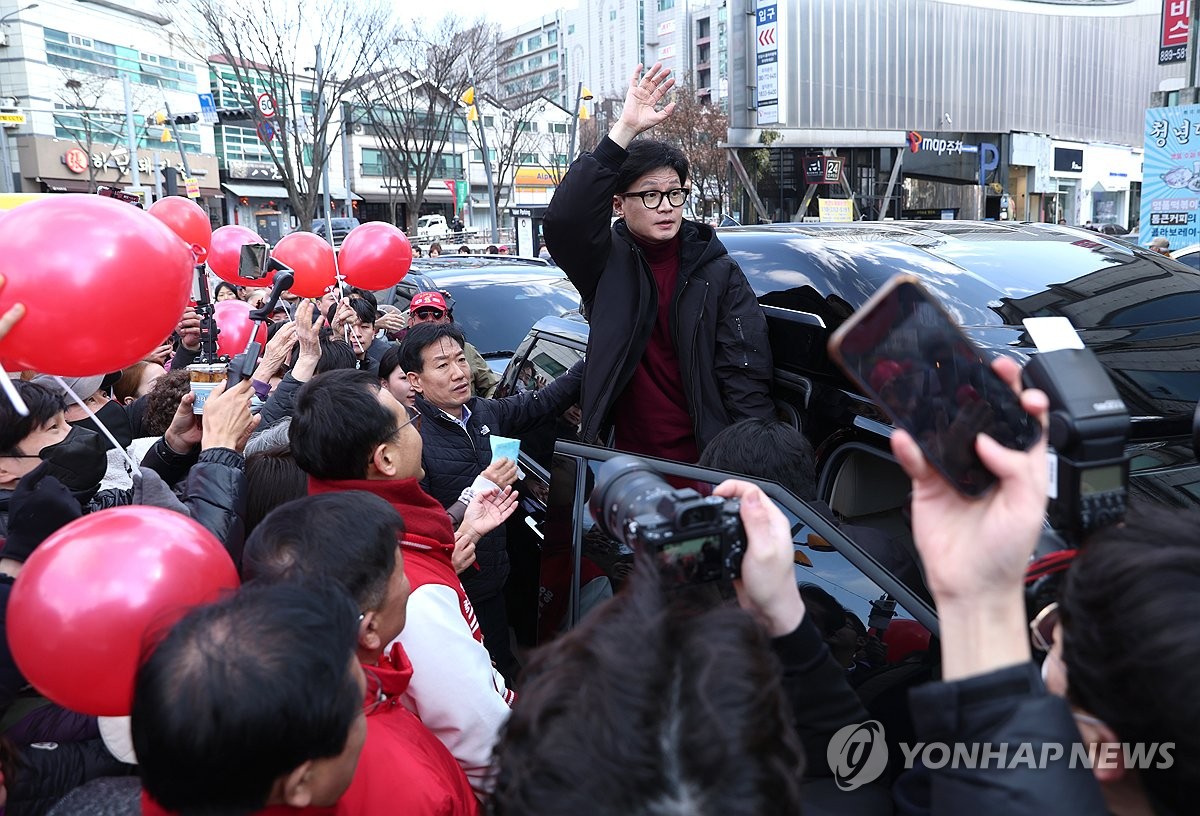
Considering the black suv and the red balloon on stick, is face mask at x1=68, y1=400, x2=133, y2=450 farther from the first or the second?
the red balloon on stick

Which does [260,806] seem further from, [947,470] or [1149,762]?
[1149,762]

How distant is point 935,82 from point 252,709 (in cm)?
3463

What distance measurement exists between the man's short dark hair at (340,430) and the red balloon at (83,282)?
44 centimetres

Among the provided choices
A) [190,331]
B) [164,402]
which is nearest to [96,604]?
[164,402]

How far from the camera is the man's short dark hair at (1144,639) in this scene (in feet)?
3.04

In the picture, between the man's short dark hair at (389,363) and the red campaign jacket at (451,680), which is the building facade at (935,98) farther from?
the red campaign jacket at (451,680)

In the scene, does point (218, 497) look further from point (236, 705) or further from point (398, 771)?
point (236, 705)

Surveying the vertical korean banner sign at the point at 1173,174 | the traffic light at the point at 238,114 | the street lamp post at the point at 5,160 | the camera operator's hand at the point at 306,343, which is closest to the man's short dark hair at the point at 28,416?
the camera operator's hand at the point at 306,343

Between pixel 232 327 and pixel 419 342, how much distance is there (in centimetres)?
272

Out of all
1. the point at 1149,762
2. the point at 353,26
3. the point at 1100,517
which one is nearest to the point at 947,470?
the point at 1100,517

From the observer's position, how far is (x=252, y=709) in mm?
1170

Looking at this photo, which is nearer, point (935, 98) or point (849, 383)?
point (849, 383)

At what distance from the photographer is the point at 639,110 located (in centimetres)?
287

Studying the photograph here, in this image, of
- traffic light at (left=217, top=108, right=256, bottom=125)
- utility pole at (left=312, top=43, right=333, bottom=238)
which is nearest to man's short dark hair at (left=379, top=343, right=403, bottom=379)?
utility pole at (left=312, top=43, right=333, bottom=238)
